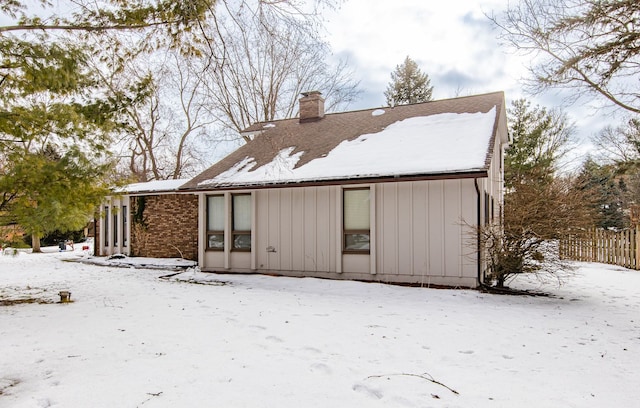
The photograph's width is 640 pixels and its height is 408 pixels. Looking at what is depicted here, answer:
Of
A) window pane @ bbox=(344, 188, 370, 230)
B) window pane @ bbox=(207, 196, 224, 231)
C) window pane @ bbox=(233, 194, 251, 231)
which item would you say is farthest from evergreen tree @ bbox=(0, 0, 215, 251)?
window pane @ bbox=(344, 188, 370, 230)

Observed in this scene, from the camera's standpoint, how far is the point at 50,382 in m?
3.72

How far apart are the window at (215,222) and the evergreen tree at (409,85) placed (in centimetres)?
2239

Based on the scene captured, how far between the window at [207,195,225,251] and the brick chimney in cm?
467

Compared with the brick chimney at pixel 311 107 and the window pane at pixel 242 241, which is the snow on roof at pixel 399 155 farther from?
the brick chimney at pixel 311 107

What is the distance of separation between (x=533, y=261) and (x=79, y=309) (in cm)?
851

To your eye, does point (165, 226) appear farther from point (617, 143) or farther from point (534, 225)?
point (617, 143)

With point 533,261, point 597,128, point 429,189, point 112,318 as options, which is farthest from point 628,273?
point 597,128

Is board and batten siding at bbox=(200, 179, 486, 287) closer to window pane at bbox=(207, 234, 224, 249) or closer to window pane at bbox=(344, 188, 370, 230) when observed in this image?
window pane at bbox=(344, 188, 370, 230)

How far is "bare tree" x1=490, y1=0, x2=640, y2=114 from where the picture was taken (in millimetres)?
7348

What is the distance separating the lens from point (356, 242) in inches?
399

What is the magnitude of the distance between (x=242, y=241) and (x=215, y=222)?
1.08 metres

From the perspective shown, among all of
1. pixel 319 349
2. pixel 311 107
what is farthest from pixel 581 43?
pixel 311 107

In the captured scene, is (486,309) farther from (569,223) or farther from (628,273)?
(628,273)

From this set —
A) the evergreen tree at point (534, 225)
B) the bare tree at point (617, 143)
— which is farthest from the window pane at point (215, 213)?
the bare tree at point (617, 143)
